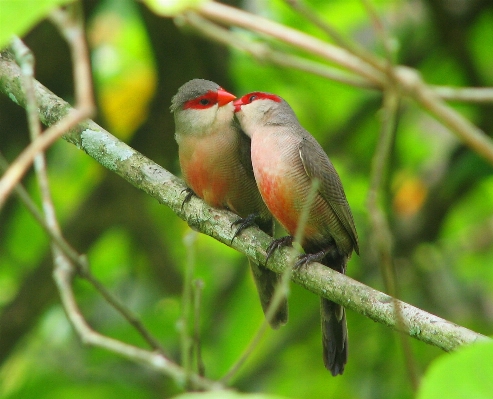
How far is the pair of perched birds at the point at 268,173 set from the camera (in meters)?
4.13

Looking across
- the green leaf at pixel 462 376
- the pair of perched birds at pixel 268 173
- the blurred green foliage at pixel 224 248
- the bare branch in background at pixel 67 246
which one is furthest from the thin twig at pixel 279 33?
the blurred green foliage at pixel 224 248

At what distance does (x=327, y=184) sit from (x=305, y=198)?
0.20 metres

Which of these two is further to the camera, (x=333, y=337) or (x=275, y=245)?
(x=333, y=337)

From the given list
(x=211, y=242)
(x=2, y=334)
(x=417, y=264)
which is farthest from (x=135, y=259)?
(x=417, y=264)

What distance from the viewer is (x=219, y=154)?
457 cm

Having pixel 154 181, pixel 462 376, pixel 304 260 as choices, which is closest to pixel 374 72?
pixel 462 376

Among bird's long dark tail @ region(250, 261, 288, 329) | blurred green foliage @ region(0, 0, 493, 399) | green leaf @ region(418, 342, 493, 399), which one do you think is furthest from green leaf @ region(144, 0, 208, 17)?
blurred green foliage @ region(0, 0, 493, 399)

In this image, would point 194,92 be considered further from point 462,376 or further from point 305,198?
point 462,376

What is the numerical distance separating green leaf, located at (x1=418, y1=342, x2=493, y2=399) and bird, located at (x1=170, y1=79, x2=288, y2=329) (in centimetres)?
312

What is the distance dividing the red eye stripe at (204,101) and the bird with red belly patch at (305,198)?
0.39 metres

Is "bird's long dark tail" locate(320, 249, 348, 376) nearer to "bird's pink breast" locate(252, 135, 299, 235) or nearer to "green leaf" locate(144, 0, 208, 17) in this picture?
"bird's pink breast" locate(252, 135, 299, 235)

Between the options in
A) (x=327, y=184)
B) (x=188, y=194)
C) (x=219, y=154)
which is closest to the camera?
(x=188, y=194)

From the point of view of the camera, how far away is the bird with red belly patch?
13.4ft

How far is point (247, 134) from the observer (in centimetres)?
468
